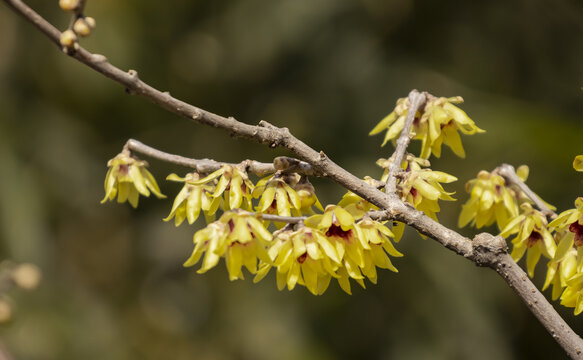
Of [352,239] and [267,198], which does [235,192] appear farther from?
[352,239]

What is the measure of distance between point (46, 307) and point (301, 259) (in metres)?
3.54

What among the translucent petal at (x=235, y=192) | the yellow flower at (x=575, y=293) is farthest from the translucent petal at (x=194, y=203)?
the yellow flower at (x=575, y=293)

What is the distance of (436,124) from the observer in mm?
1441

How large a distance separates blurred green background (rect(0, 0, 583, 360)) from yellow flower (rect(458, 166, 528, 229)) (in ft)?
7.62

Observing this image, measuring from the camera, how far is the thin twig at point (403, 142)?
1.18 meters

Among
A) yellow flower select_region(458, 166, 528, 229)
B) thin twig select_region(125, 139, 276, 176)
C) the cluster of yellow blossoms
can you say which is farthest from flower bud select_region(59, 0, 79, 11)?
yellow flower select_region(458, 166, 528, 229)

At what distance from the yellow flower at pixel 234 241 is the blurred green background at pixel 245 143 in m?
2.91

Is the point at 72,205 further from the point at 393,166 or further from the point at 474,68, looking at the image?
the point at 393,166

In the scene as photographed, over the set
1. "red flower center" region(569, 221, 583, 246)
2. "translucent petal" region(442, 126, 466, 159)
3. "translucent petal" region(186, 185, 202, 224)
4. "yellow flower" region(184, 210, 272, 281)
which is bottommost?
"yellow flower" region(184, 210, 272, 281)

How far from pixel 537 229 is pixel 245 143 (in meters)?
3.47

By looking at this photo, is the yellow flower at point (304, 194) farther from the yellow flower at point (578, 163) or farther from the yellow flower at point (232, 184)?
the yellow flower at point (578, 163)

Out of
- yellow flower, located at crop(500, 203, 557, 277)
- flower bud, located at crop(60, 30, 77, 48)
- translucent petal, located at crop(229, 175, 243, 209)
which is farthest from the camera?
yellow flower, located at crop(500, 203, 557, 277)

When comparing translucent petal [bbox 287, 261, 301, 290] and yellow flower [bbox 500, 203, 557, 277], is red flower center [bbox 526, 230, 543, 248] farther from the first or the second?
translucent petal [bbox 287, 261, 301, 290]

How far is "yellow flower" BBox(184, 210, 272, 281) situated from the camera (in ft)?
3.49
